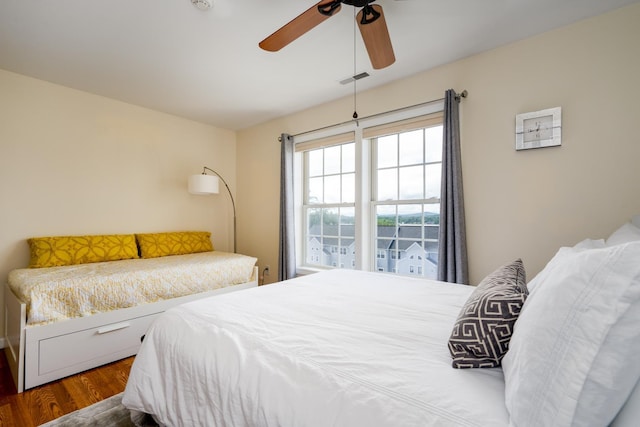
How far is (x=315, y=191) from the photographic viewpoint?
12.6 feet

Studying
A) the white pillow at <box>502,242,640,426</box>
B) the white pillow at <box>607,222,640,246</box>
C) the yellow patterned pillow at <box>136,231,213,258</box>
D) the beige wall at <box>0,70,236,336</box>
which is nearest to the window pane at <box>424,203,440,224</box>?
the white pillow at <box>607,222,640,246</box>

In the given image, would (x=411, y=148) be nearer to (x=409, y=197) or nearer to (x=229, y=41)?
(x=409, y=197)

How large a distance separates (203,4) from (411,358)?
2.27 m

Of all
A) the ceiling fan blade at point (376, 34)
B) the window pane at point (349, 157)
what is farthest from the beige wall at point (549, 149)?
the ceiling fan blade at point (376, 34)

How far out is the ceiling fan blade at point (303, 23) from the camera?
1446 millimetres

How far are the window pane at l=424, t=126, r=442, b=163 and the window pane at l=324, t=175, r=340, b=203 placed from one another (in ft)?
3.77

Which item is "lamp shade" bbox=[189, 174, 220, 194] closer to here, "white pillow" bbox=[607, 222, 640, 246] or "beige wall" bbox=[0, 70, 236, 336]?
"beige wall" bbox=[0, 70, 236, 336]

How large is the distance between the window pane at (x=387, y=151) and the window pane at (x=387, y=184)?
0.09 m

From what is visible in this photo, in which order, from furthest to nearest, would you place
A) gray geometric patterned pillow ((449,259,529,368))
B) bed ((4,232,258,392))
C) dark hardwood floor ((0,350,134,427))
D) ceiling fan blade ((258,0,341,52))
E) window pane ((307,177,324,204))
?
window pane ((307,177,324,204)) < bed ((4,232,258,392)) < dark hardwood floor ((0,350,134,427)) < ceiling fan blade ((258,0,341,52)) < gray geometric patterned pillow ((449,259,529,368))

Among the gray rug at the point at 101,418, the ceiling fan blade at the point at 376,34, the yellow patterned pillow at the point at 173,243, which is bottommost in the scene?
the gray rug at the point at 101,418

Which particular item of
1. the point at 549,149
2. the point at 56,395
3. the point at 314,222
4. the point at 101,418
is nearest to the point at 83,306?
the point at 56,395

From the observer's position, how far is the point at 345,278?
2193 mm

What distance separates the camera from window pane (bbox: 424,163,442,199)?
9.11ft

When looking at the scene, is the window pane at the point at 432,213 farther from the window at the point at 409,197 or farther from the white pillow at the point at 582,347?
the white pillow at the point at 582,347
